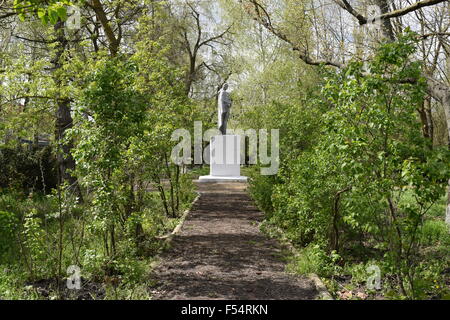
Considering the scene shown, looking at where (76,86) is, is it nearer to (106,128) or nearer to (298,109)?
(106,128)

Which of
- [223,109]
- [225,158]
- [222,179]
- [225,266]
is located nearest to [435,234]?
[225,266]

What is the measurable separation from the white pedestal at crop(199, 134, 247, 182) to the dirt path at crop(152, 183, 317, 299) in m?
8.50

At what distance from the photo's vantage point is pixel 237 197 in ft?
49.5

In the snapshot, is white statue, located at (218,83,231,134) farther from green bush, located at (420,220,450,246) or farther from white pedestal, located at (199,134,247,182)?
green bush, located at (420,220,450,246)

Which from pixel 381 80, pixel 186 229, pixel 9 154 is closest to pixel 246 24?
pixel 9 154

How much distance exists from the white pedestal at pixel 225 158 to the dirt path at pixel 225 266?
850 cm

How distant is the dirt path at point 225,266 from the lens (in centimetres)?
495

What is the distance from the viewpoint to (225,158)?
62.0 feet

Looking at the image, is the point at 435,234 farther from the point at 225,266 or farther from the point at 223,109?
the point at 223,109

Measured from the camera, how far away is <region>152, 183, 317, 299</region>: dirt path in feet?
16.2

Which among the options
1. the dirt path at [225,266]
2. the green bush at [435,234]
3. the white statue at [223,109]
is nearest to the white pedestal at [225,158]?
the white statue at [223,109]

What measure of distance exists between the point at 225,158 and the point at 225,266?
1291 centimetres

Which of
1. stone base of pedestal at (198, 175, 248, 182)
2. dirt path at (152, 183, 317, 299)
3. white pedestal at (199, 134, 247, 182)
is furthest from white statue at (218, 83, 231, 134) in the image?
dirt path at (152, 183, 317, 299)
